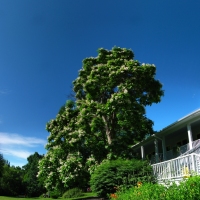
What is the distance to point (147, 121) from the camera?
1975cm

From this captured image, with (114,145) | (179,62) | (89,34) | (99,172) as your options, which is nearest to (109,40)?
(89,34)

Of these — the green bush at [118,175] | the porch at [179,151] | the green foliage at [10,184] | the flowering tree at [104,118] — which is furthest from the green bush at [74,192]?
the green foliage at [10,184]

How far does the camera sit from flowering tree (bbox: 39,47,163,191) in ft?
56.8

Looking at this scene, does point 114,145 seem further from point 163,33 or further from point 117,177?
point 163,33

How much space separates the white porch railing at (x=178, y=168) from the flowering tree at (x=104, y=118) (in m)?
4.40

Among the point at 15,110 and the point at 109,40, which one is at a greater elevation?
the point at 109,40

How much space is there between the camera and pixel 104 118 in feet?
64.0

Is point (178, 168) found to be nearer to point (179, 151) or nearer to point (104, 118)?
point (179, 151)

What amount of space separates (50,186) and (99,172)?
20.4ft

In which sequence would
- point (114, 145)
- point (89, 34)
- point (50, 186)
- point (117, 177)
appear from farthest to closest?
point (89, 34)
point (50, 186)
point (114, 145)
point (117, 177)

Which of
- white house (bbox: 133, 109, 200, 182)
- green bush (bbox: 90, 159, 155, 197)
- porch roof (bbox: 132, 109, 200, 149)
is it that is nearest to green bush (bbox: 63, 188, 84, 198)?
white house (bbox: 133, 109, 200, 182)

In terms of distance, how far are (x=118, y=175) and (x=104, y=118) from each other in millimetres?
5952

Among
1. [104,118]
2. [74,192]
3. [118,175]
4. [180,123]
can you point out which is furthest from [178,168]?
[74,192]

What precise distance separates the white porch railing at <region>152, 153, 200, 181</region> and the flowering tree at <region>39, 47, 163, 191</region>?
4.40 metres
